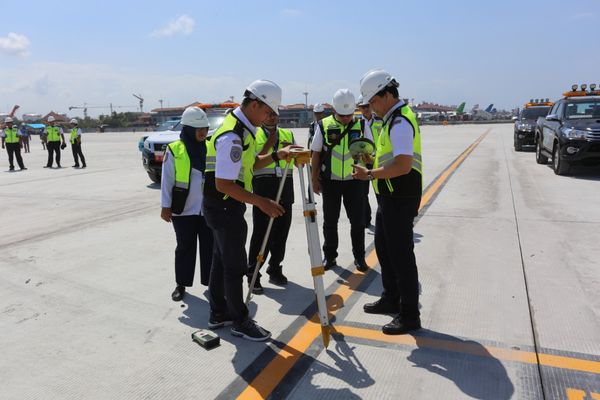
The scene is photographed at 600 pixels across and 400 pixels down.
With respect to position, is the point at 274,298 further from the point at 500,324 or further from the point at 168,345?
the point at 500,324

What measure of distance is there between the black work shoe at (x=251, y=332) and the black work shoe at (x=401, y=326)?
3.08 ft

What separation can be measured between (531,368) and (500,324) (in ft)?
2.17

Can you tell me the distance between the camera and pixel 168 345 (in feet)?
11.5

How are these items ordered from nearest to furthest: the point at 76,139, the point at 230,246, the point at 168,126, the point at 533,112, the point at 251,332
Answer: the point at 230,246 < the point at 251,332 < the point at 168,126 < the point at 76,139 < the point at 533,112

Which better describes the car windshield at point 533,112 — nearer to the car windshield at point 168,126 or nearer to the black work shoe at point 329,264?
the car windshield at point 168,126

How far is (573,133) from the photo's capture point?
426 inches

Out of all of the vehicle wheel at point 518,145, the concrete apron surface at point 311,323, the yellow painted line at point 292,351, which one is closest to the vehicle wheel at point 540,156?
the vehicle wheel at point 518,145

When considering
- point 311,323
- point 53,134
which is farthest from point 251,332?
point 53,134

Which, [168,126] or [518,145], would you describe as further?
[518,145]

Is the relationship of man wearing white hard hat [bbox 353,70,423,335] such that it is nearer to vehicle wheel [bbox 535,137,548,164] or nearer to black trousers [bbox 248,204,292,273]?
black trousers [bbox 248,204,292,273]

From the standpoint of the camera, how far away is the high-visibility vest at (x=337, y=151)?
4.91 m

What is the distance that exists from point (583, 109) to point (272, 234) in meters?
10.7

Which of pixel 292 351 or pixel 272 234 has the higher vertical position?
pixel 272 234

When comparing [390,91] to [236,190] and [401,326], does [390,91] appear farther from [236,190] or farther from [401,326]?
[401,326]
